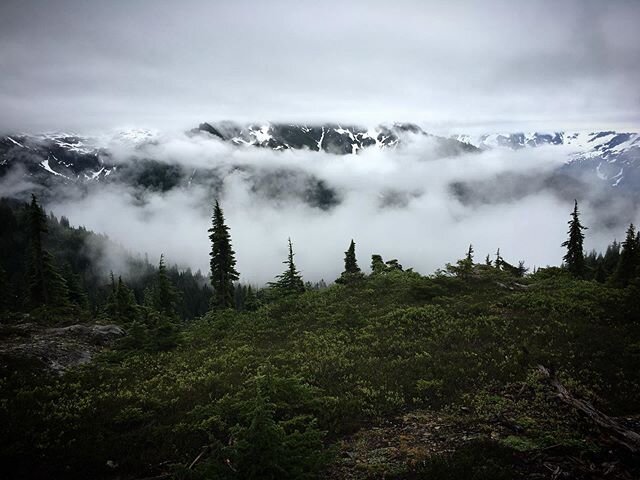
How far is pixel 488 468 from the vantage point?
8.98 m

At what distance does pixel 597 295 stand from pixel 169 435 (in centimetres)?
2871

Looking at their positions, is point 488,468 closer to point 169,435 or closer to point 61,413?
point 169,435

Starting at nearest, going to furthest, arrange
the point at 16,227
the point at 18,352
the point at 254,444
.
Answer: the point at 254,444 → the point at 18,352 → the point at 16,227

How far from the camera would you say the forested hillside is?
9.30 metres

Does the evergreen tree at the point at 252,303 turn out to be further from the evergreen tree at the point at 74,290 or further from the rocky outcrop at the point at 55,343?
the evergreen tree at the point at 74,290

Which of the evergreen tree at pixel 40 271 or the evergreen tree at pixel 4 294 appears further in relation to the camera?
the evergreen tree at pixel 4 294

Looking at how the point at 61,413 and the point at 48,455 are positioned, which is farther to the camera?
the point at 61,413

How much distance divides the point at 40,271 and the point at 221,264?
20687mm

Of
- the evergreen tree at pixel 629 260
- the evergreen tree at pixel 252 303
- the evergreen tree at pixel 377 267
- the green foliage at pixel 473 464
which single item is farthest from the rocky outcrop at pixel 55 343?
the evergreen tree at pixel 629 260

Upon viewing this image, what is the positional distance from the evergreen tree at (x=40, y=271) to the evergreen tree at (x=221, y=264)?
1739 cm

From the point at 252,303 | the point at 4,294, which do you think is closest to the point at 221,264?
the point at 252,303

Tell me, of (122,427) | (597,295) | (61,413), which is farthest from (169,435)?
(597,295)

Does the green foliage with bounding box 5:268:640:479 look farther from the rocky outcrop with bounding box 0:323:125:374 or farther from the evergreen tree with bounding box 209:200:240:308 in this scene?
the evergreen tree with bounding box 209:200:240:308

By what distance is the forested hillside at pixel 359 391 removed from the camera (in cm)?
930
